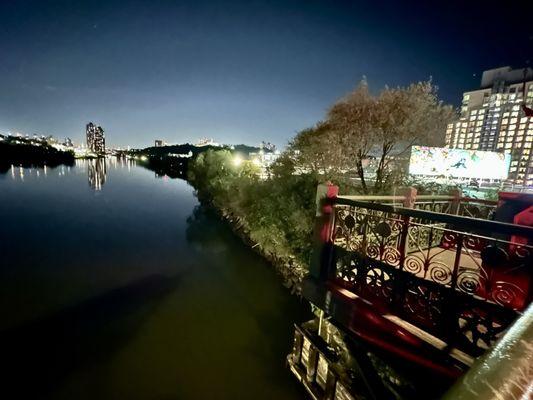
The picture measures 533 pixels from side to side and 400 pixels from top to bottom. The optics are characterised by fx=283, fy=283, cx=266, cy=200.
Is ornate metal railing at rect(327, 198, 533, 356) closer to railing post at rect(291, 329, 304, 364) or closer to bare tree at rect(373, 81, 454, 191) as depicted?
railing post at rect(291, 329, 304, 364)

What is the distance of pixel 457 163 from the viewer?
18500mm

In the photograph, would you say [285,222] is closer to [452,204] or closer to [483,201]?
[452,204]

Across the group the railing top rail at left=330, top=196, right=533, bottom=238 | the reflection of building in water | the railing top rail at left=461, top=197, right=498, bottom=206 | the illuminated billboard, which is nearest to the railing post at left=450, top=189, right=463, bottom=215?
the railing top rail at left=461, top=197, right=498, bottom=206

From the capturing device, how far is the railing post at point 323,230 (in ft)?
15.5

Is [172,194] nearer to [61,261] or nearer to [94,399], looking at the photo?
[61,261]

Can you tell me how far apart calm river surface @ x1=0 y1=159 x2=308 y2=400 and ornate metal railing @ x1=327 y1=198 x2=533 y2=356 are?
5.91 metres

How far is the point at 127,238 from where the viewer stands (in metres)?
20.8

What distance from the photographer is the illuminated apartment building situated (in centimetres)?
6838

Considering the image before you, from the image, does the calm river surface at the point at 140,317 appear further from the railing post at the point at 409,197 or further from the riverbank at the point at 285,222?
the railing post at the point at 409,197

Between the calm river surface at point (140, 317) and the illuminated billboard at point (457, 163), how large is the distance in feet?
36.3

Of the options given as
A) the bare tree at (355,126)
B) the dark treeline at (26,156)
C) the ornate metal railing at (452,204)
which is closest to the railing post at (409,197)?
the ornate metal railing at (452,204)

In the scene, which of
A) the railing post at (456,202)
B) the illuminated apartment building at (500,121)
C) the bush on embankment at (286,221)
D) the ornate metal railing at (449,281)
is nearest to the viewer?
the ornate metal railing at (449,281)

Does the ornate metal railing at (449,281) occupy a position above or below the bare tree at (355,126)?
below

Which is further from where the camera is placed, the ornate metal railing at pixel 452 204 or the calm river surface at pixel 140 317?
the calm river surface at pixel 140 317
